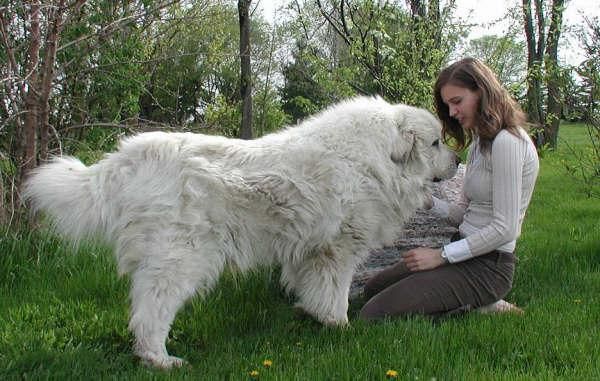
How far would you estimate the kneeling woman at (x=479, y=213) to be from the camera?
360 centimetres

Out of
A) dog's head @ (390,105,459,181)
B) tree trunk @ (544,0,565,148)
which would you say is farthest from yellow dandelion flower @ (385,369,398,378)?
tree trunk @ (544,0,565,148)

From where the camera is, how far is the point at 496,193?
3.62 m

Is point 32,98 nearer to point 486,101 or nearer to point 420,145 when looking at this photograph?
point 420,145

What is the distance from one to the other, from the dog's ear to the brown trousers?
813 millimetres

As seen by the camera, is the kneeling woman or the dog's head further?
the dog's head

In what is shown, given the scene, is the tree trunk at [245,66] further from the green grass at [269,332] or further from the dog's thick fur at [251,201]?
the dog's thick fur at [251,201]

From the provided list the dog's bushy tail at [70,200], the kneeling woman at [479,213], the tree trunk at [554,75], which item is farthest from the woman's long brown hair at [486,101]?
the dog's bushy tail at [70,200]

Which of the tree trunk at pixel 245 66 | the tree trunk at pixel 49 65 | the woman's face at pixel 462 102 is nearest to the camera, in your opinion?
the woman's face at pixel 462 102

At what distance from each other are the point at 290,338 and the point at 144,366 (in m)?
0.96

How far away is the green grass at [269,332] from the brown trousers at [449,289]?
0.16 m

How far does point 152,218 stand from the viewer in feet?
10.00

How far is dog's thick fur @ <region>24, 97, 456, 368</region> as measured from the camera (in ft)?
10.1

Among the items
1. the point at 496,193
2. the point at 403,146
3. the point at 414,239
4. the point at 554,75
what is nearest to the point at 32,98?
the point at 403,146

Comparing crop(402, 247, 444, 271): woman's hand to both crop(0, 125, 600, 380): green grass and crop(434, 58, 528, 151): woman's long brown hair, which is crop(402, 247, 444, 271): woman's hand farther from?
crop(434, 58, 528, 151): woman's long brown hair
